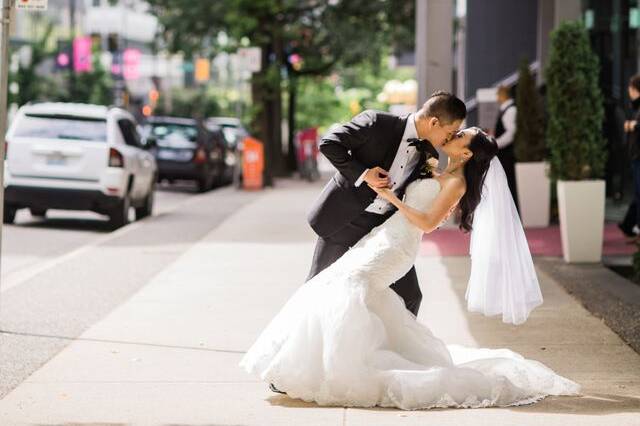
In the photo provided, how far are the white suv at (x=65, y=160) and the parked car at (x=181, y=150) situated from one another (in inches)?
476

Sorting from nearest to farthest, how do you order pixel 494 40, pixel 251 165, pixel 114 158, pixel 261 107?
pixel 114 158 < pixel 494 40 < pixel 251 165 < pixel 261 107

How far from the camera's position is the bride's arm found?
7.28 metres

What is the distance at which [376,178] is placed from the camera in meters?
7.30

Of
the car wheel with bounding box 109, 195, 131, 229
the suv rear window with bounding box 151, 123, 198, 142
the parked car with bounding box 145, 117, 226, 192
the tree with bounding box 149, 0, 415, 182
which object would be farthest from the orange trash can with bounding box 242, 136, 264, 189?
the car wheel with bounding box 109, 195, 131, 229

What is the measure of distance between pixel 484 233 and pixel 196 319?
3.20 m

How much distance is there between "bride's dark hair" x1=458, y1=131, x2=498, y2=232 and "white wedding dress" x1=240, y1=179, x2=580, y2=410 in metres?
0.19

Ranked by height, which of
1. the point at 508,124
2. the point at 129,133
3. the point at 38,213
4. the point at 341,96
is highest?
the point at 508,124

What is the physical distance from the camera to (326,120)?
7250cm

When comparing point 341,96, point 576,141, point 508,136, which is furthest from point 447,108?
point 341,96

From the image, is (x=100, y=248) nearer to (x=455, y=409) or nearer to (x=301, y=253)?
(x=301, y=253)

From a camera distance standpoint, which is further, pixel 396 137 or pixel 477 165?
pixel 396 137

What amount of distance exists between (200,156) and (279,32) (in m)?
6.15

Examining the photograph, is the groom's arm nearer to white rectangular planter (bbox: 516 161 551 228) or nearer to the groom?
the groom

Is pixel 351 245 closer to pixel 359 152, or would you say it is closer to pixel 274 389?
pixel 359 152
